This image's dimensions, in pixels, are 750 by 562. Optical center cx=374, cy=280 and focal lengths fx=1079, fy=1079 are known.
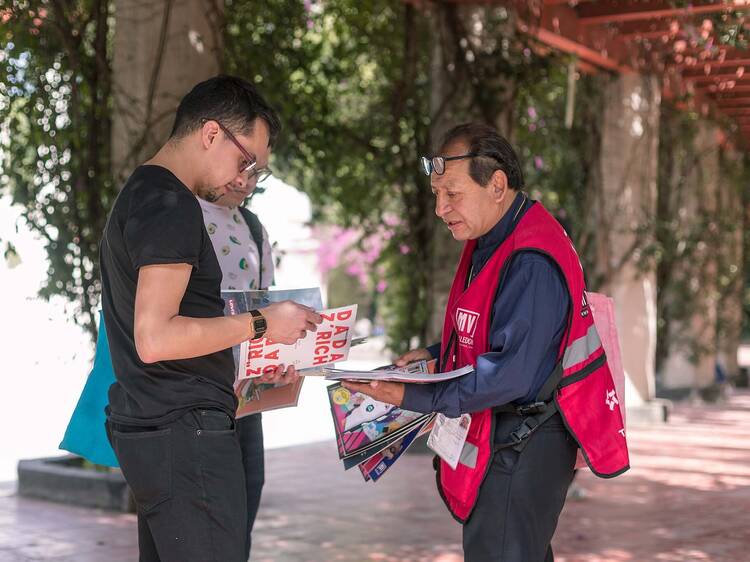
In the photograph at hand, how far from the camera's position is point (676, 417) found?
516 inches

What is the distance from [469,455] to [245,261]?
1.30 m

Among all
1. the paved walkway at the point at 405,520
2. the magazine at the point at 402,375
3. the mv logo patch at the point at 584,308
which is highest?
the mv logo patch at the point at 584,308

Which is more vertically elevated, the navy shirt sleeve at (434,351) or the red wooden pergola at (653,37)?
the red wooden pergola at (653,37)

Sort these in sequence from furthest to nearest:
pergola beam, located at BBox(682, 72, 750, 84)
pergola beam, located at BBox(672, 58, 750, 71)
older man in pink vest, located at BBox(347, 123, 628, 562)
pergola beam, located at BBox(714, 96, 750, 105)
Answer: pergola beam, located at BBox(714, 96, 750, 105) < pergola beam, located at BBox(682, 72, 750, 84) < pergola beam, located at BBox(672, 58, 750, 71) < older man in pink vest, located at BBox(347, 123, 628, 562)

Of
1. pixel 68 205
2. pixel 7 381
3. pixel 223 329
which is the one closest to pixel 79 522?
pixel 68 205

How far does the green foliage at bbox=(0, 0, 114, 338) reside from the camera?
6.96m

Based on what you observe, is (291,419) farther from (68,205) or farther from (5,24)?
(5,24)

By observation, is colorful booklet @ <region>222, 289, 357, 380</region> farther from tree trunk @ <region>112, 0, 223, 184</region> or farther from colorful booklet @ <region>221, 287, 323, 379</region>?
tree trunk @ <region>112, 0, 223, 184</region>

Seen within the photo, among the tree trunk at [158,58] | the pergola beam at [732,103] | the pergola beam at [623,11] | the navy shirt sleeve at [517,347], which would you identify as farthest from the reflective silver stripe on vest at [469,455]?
the pergola beam at [732,103]

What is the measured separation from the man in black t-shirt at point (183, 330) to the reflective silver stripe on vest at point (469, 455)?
23.3 inches

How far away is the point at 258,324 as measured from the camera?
2.63 metres

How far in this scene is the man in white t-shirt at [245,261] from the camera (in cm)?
367

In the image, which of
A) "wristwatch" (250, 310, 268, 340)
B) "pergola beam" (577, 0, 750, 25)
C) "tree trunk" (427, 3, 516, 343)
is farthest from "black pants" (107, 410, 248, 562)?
"pergola beam" (577, 0, 750, 25)

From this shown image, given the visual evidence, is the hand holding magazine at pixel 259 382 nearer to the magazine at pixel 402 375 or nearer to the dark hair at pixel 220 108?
the magazine at pixel 402 375
